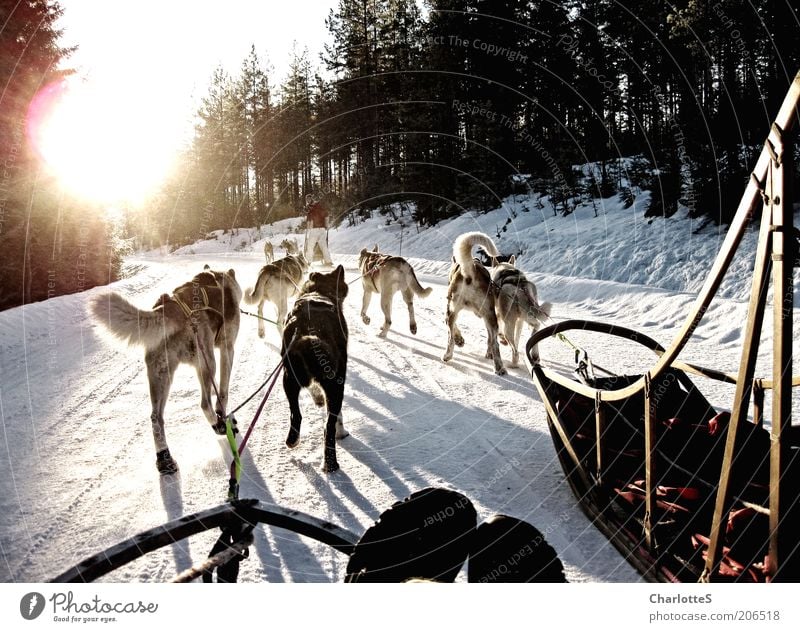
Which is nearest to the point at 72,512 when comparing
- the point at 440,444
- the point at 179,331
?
the point at 179,331

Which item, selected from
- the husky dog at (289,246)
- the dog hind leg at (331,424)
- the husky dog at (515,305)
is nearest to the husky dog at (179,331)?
the dog hind leg at (331,424)

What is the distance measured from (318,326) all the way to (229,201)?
3809cm

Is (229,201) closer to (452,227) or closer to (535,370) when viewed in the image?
(452,227)

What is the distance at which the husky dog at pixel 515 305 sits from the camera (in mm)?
5961

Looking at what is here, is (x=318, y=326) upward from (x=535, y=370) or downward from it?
upward

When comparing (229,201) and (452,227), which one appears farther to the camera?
(229,201)

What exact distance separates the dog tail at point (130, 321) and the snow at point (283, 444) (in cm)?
13

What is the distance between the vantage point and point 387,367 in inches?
248

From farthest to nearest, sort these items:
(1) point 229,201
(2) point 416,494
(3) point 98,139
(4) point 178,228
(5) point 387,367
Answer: (1) point 229,201 → (4) point 178,228 → (5) point 387,367 → (3) point 98,139 → (2) point 416,494

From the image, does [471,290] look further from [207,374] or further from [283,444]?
[207,374]

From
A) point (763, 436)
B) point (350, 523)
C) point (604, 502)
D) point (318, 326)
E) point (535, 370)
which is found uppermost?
point (318, 326)

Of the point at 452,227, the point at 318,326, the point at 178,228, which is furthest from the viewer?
the point at 178,228

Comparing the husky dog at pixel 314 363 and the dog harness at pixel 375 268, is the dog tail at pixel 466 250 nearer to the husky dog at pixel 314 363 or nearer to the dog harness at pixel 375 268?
the dog harness at pixel 375 268

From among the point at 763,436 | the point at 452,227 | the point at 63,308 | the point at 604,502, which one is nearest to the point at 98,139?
the point at 604,502
